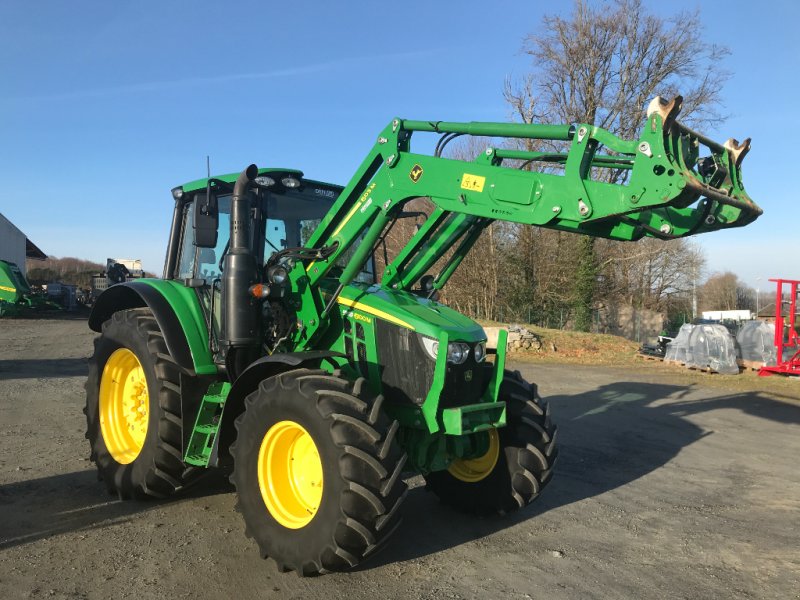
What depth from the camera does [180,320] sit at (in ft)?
15.9

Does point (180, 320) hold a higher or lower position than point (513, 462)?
higher

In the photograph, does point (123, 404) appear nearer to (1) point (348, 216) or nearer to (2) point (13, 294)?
(1) point (348, 216)

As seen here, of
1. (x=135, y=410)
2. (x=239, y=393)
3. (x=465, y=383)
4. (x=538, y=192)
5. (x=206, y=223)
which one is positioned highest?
(x=538, y=192)

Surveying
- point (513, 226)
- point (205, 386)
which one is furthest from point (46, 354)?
point (513, 226)

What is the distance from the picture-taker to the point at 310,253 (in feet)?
14.9

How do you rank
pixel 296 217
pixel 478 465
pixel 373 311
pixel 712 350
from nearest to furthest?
pixel 373 311 < pixel 478 465 < pixel 296 217 < pixel 712 350

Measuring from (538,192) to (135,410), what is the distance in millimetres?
3834

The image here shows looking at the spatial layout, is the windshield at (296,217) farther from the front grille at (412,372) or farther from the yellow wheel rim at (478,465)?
the yellow wheel rim at (478,465)

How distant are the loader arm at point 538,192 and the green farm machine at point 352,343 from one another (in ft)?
0.04

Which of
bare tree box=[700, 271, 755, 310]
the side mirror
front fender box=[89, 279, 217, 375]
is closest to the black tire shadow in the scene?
front fender box=[89, 279, 217, 375]

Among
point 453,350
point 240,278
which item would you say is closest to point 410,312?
point 453,350

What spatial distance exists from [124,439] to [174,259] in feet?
5.32

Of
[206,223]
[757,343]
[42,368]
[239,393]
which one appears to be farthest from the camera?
[757,343]

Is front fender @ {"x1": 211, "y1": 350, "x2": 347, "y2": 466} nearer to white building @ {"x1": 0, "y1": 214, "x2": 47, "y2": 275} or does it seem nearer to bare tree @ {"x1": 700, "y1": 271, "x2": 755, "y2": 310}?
white building @ {"x1": 0, "y1": 214, "x2": 47, "y2": 275}
